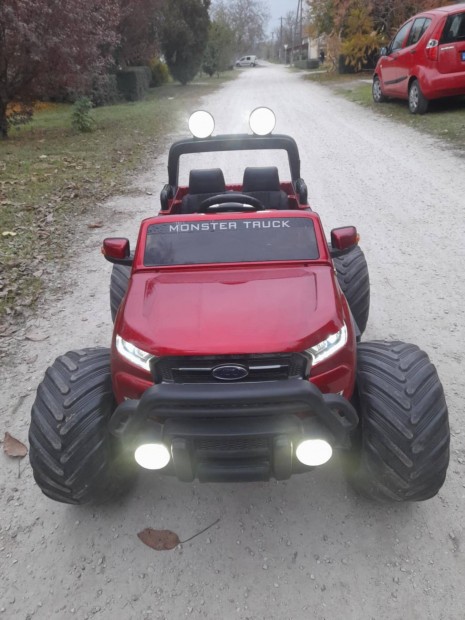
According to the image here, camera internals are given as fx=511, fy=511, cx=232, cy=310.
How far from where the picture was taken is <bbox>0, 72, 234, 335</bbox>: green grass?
5652 mm

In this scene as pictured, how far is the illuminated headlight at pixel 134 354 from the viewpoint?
2.40 meters

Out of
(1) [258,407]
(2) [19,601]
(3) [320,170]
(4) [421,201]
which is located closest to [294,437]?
(1) [258,407]

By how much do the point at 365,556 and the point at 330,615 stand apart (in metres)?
0.35

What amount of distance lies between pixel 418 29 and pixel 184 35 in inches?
870

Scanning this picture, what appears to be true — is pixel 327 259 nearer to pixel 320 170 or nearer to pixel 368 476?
pixel 368 476

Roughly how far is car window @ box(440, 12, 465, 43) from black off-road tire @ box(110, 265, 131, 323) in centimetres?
995

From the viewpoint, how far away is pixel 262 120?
429cm

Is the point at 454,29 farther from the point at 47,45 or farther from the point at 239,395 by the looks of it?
the point at 239,395

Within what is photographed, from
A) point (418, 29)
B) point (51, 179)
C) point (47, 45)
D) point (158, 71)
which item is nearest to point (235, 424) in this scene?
point (51, 179)

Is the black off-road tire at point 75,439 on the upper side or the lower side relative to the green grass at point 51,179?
upper

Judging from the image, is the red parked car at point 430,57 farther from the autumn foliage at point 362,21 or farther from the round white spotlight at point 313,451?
the autumn foliage at point 362,21

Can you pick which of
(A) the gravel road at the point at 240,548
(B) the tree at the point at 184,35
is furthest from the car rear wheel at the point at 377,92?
(B) the tree at the point at 184,35

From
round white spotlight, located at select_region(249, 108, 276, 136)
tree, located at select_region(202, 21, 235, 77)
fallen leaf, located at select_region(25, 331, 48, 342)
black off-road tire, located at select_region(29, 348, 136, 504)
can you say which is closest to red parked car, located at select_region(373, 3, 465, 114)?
round white spotlight, located at select_region(249, 108, 276, 136)

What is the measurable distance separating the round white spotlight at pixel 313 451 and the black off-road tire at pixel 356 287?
1.78 metres
